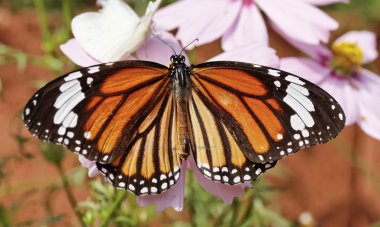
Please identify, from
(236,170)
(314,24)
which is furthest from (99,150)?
(314,24)

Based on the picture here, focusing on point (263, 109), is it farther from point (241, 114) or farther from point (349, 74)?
point (349, 74)

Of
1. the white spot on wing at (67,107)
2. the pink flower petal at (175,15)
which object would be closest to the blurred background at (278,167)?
the pink flower petal at (175,15)

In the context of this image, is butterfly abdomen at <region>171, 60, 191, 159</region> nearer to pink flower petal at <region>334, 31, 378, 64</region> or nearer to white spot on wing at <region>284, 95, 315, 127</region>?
white spot on wing at <region>284, 95, 315, 127</region>

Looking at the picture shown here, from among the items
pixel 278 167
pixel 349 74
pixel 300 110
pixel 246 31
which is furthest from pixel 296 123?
pixel 278 167

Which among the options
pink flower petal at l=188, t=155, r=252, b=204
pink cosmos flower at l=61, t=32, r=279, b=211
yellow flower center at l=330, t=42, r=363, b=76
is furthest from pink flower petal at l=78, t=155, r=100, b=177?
yellow flower center at l=330, t=42, r=363, b=76

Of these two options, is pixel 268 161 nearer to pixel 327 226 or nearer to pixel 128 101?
pixel 128 101
